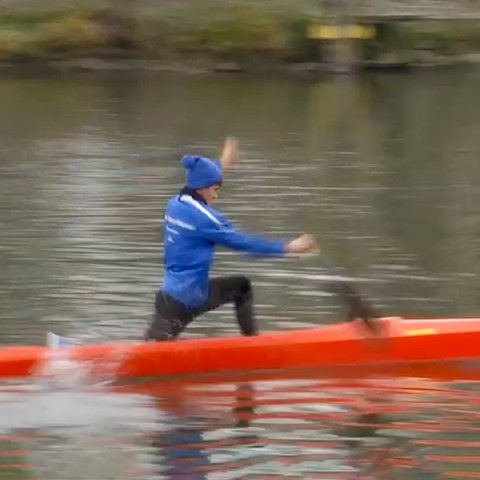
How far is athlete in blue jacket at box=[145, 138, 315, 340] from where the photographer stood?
911 cm

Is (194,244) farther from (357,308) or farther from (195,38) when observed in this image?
(195,38)

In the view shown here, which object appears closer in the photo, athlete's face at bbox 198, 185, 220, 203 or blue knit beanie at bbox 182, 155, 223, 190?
blue knit beanie at bbox 182, 155, 223, 190

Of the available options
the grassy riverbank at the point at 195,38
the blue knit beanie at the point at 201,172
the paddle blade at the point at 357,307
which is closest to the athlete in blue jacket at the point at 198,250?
the blue knit beanie at the point at 201,172

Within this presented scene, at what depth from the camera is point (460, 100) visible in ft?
98.9

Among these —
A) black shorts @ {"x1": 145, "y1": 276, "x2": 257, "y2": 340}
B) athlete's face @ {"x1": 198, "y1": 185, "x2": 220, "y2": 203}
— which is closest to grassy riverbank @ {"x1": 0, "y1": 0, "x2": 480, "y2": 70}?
black shorts @ {"x1": 145, "y1": 276, "x2": 257, "y2": 340}

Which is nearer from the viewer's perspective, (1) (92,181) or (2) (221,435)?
(2) (221,435)

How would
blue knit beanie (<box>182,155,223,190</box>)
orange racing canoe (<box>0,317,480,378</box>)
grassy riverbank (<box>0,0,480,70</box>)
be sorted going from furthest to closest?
grassy riverbank (<box>0,0,480,70</box>) < orange racing canoe (<box>0,317,480,378</box>) < blue knit beanie (<box>182,155,223,190</box>)

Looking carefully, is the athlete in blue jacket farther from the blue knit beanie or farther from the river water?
the river water

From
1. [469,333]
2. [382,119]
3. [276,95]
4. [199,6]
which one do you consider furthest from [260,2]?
[469,333]

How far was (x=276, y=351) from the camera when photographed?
9.47 meters

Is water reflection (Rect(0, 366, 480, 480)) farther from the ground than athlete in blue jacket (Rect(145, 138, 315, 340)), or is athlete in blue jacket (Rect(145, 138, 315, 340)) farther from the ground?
athlete in blue jacket (Rect(145, 138, 315, 340))

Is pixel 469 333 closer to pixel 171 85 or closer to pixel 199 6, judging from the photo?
pixel 171 85

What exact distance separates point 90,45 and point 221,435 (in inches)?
1226

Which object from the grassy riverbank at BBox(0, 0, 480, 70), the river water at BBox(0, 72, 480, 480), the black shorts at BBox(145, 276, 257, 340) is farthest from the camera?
the grassy riverbank at BBox(0, 0, 480, 70)
